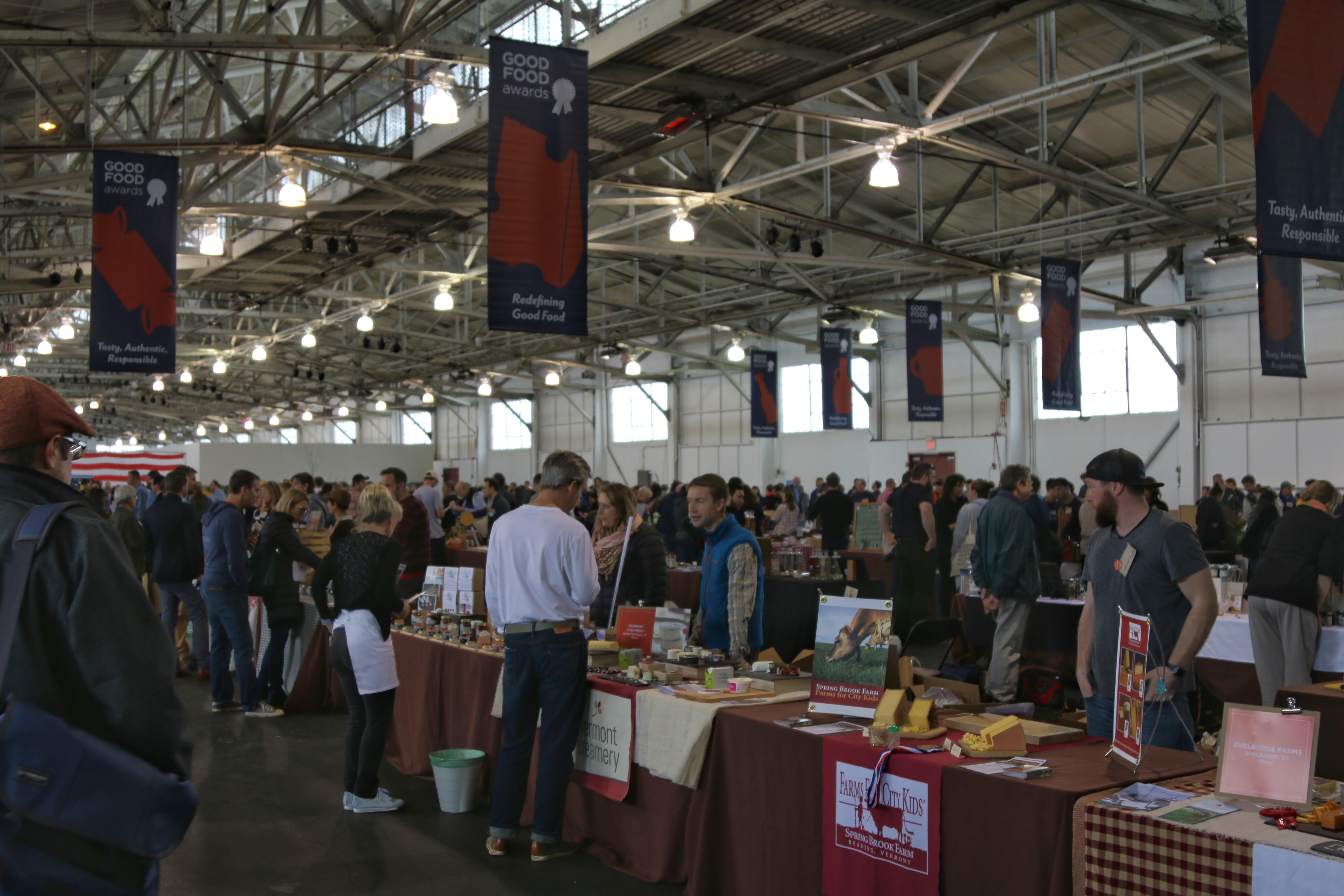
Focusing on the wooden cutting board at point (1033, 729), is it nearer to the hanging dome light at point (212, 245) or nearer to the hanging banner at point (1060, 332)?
the hanging banner at point (1060, 332)

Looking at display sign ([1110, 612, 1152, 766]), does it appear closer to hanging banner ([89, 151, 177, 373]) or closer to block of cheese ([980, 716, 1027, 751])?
block of cheese ([980, 716, 1027, 751])

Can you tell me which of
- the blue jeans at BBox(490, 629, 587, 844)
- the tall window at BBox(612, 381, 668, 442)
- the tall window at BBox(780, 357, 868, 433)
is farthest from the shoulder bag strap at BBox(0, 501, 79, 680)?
the tall window at BBox(612, 381, 668, 442)

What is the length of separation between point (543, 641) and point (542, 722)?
346 mm

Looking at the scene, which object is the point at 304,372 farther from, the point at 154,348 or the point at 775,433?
the point at 154,348

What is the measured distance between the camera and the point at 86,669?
4.91 ft

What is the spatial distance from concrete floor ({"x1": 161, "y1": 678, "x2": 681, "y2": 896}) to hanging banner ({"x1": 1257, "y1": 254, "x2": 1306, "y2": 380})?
23.7 ft

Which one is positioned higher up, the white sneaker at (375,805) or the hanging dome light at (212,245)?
the hanging dome light at (212,245)

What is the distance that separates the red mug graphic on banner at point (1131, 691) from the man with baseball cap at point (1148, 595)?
154mm

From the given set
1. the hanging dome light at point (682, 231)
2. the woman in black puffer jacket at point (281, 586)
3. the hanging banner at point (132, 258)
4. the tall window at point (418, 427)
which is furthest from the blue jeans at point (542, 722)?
the tall window at point (418, 427)

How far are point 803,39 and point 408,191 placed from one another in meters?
4.89

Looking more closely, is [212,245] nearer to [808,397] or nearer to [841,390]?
[841,390]

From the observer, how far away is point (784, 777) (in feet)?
11.0

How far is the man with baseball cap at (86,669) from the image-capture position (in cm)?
144

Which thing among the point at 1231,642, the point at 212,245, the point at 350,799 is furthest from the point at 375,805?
the point at 212,245
